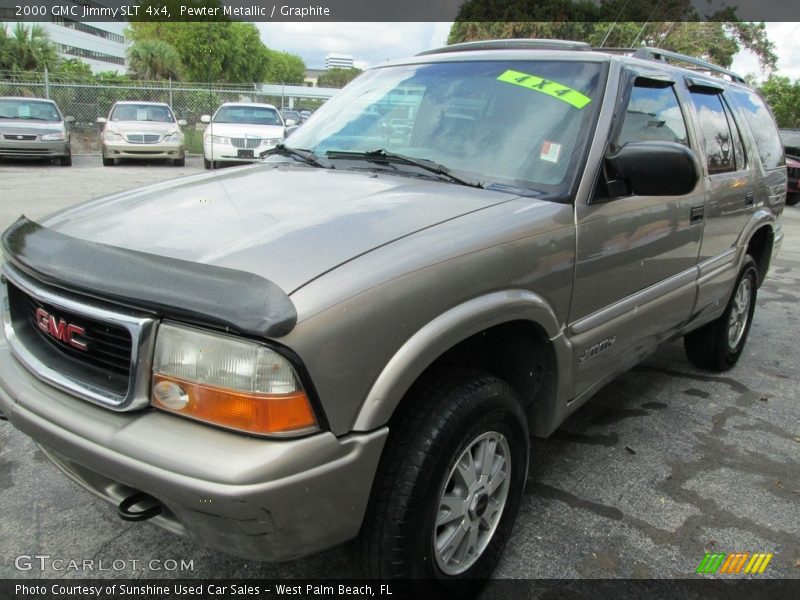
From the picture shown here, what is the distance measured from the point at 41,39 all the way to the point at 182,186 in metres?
42.8

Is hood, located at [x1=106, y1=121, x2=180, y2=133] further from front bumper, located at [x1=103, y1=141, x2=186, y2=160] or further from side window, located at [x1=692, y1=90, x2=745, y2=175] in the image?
side window, located at [x1=692, y1=90, x2=745, y2=175]

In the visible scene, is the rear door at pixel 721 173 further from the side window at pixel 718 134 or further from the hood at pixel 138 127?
the hood at pixel 138 127

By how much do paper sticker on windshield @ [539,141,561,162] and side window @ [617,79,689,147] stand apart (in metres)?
0.33

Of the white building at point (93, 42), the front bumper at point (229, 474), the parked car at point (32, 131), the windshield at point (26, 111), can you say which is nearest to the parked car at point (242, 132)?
the parked car at point (32, 131)

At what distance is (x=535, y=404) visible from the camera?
244 cm

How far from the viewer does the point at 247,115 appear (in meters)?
14.9

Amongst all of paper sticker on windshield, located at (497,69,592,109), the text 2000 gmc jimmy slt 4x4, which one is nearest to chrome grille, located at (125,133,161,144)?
the text 2000 gmc jimmy slt 4x4

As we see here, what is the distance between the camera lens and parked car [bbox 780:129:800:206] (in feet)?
46.0

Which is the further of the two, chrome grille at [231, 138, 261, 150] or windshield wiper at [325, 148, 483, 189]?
chrome grille at [231, 138, 261, 150]

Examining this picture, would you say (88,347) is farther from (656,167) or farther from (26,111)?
(26,111)

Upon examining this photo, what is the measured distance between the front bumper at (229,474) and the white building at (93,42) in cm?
7579

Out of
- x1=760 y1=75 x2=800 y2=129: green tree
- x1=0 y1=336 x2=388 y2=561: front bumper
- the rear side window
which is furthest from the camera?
x1=760 y1=75 x2=800 y2=129: green tree

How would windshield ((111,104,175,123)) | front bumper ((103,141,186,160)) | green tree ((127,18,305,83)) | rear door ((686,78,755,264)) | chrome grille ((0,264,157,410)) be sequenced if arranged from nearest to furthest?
chrome grille ((0,264,157,410))
rear door ((686,78,755,264))
front bumper ((103,141,186,160))
windshield ((111,104,175,123))
green tree ((127,18,305,83))

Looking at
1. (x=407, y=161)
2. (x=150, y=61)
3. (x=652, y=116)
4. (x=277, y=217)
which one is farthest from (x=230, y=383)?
(x=150, y=61)
